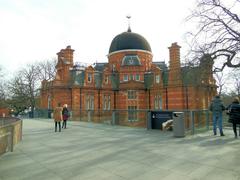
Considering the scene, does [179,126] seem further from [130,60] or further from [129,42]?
[129,42]

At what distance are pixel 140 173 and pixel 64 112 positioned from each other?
11.8 meters

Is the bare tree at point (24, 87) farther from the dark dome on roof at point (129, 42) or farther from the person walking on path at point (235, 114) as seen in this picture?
the person walking on path at point (235, 114)

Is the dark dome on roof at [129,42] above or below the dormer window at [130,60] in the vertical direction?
above

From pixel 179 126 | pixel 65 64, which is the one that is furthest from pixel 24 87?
pixel 179 126

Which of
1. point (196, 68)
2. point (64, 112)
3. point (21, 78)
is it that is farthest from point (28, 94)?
point (196, 68)

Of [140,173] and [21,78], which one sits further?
[21,78]

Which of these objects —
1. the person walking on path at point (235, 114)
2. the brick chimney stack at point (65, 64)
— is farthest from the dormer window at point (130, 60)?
the person walking on path at point (235, 114)

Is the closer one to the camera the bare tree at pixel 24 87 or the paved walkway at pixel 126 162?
the paved walkway at pixel 126 162

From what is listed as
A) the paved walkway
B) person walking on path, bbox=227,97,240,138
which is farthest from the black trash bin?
person walking on path, bbox=227,97,240,138

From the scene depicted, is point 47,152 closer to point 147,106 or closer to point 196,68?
point 196,68

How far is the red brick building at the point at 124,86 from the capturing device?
37.0m

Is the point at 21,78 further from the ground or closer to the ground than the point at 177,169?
further from the ground

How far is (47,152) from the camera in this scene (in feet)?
27.5

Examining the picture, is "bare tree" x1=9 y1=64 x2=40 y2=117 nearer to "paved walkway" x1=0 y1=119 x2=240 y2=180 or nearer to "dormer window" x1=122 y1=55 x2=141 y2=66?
"dormer window" x1=122 y1=55 x2=141 y2=66
